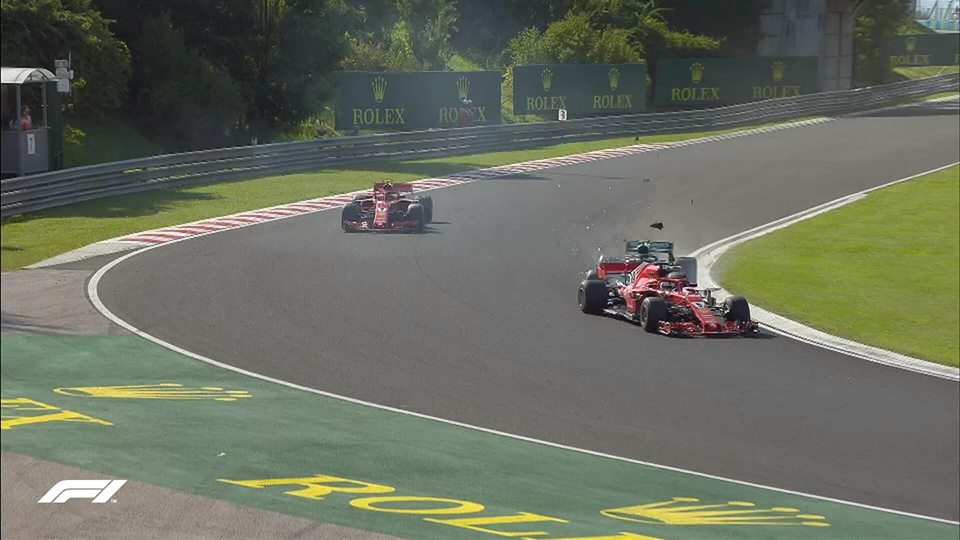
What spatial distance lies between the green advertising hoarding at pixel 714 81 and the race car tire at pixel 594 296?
4376cm

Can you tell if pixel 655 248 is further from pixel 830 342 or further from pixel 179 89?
pixel 179 89

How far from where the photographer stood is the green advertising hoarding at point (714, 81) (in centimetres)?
6322

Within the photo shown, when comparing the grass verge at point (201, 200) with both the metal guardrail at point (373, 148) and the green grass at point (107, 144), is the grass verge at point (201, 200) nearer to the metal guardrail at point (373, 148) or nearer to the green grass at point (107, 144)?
the metal guardrail at point (373, 148)

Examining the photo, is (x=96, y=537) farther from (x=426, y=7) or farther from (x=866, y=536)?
(x=426, y=7)

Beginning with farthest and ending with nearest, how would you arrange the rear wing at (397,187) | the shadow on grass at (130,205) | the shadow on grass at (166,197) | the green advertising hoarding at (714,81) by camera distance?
1. the green advertising hoarding at (714,81)
2. the rear wing at (397,187)
3. the shadow on grass at (166,197)
4. the shadow on grass at (130,205)

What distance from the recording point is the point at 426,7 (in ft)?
224

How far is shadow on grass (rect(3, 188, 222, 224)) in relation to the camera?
24.9m

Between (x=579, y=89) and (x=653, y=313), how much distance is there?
131 feet

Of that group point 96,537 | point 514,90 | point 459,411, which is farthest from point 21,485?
point 514,90

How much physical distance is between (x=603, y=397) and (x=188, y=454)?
6.19 metres

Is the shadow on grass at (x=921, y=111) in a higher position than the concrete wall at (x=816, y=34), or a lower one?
lower

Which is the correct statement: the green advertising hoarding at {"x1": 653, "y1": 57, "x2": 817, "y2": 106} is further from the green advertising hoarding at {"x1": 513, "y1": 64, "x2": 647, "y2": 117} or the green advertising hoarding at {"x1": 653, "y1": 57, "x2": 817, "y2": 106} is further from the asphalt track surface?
the asphalt track surface

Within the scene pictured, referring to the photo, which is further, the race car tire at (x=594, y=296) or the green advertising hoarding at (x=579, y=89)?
the green advertising hoarding at (x=579, y=89)

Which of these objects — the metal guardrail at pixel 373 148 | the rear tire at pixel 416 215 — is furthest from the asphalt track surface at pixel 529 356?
the metal guardrail at pixel 373 148
